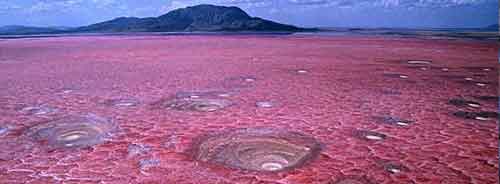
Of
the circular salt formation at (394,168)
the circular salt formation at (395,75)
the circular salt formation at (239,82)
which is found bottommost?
the circular salt formation at (394,168)

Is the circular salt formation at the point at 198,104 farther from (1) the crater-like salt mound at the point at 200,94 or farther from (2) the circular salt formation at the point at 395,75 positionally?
(2) the circular salt formation at the point at 395,75

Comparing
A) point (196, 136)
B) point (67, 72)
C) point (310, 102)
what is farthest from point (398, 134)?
point (67, 72)

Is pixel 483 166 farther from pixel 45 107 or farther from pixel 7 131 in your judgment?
pixel 45 107

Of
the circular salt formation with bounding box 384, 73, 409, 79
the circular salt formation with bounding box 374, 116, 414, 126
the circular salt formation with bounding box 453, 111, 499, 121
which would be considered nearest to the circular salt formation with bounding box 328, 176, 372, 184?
the circular salt formation with bounding box 374, 116, 414, 126

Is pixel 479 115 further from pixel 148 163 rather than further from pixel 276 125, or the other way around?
pixel 148 163

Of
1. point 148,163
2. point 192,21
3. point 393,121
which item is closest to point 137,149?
point 148,163

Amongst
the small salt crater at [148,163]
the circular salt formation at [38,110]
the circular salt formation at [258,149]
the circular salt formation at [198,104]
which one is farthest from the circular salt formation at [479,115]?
the circular salt formation at [38,110]

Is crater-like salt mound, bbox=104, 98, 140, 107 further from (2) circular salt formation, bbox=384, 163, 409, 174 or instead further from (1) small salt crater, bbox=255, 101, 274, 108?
(2) circular salt formation, bbox=384, 163, 409, 174
